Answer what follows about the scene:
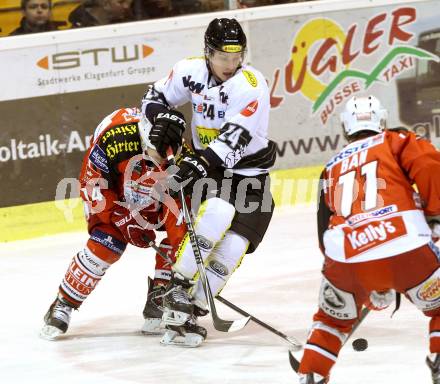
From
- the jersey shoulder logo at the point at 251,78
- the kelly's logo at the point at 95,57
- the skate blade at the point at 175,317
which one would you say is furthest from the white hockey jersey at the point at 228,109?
the kelly's logo at the point at 95,57

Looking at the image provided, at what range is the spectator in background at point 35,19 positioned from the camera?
637 cm

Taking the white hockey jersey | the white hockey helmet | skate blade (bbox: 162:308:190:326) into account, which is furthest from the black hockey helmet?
skate blade (bbox: 162:308:190:326)

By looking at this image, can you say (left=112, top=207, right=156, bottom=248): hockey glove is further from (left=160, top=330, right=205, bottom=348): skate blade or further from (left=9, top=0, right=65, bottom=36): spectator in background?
(left=9, top=0, right=65, bottom=36): spectator in background

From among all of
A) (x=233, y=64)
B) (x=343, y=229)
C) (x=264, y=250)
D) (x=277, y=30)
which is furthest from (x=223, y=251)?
(x=277, y=30)

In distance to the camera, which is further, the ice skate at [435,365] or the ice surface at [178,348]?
the ice surface at [178,348]

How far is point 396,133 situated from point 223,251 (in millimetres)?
1088

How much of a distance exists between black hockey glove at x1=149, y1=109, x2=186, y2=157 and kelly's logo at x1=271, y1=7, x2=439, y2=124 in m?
2.69

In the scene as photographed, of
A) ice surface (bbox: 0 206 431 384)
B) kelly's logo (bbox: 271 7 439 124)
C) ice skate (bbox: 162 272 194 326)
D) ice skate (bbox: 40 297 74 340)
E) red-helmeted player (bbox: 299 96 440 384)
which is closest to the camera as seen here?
red-helmeted player (bbox: 299 96 440 384)

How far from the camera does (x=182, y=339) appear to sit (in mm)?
4371

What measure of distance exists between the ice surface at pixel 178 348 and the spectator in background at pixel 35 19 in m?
1.21

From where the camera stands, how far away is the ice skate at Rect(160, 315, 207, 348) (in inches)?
170

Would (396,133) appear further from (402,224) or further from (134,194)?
(134,194)

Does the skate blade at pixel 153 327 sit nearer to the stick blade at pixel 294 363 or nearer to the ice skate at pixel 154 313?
the ice skate at pixel 154 313

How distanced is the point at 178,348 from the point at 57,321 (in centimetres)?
52
